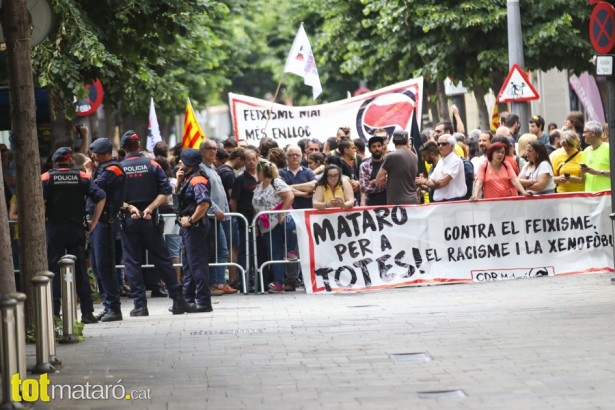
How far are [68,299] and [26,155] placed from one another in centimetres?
133

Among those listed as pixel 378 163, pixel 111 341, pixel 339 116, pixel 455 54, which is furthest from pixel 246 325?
pixel 455 54

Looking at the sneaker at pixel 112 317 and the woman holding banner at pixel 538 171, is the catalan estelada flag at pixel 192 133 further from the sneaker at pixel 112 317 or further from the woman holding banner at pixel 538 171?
the sneaker at pixel 112 317

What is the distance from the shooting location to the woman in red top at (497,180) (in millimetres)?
19062

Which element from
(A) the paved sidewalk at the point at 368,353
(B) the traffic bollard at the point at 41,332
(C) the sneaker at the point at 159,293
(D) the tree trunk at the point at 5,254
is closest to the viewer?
(A) the paved sidewalk at the point at 368,353

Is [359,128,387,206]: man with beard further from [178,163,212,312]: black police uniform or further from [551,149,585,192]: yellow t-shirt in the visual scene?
[178,163,212,312]: black police uniform

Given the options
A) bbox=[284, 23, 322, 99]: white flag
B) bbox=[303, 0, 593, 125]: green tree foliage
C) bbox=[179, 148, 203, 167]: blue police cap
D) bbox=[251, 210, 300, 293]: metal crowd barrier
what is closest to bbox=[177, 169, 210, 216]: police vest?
bbox=[179, 148, 203, 167]: blue police cap

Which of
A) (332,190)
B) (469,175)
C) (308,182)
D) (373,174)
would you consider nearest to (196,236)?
(332,190)

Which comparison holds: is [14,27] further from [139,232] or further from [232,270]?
[232,270]

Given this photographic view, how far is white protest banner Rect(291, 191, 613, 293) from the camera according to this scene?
61.8 feet

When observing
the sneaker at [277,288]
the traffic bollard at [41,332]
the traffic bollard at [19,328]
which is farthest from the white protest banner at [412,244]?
the traffic bollard at [19,328]

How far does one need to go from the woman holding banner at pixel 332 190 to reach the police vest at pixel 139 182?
3.48 m

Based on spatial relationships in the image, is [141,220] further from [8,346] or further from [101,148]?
[8,346]

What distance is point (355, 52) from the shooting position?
38.5 meters

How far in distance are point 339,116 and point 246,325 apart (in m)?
9.85
